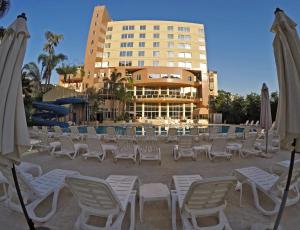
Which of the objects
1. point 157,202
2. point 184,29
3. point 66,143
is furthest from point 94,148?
point 184,29

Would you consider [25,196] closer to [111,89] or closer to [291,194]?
[291,194]

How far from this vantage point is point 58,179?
12.3ft

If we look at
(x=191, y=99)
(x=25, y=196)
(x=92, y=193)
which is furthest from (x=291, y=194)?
(x=191, y=99)

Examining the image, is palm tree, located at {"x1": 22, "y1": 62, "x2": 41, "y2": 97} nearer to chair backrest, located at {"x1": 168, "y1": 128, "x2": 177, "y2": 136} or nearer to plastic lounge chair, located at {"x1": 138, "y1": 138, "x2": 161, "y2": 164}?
chair backrest, located at {"x1": 168, "y1": 128, "x2": 177, "y2": 136}

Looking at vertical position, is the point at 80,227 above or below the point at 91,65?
below

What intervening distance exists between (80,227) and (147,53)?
42304 millimetres

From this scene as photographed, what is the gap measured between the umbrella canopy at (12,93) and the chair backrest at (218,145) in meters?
6.04

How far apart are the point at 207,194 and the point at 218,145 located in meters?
4.73

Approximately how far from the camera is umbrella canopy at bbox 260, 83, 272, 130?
306 inches

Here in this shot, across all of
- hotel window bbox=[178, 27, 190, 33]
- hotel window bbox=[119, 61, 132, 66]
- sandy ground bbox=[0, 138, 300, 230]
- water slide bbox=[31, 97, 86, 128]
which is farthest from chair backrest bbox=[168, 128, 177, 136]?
hotel window bbox=[178, 27, 190, 33]

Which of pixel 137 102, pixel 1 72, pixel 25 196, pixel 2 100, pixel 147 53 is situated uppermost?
pixel 147 53

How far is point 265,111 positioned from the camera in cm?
802

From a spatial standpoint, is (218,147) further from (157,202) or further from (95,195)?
(95,195)

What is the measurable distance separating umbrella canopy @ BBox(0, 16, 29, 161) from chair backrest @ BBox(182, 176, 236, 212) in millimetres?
2026
